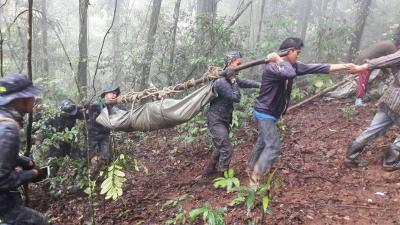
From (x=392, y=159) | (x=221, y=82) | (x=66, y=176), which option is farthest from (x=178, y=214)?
(x=392, y=159)

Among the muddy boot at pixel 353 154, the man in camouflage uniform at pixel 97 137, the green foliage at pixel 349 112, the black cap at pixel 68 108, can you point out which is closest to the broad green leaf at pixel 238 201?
the muddy boot at pixel 353 154

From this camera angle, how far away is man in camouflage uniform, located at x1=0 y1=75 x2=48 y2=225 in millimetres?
3117

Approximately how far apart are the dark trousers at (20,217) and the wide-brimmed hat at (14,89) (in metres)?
0.95

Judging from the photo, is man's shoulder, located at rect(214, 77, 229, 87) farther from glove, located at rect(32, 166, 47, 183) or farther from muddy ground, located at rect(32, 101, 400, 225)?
glove, located at rect(32, 166, 47, 183)

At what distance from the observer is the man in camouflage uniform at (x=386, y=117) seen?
5195mm

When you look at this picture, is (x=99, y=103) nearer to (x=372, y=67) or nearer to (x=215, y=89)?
(x=215, y=89)

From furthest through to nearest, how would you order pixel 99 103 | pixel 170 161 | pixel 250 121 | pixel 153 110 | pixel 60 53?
1. pixel 60 53
2. pixel 250 121
3. pixel 170 161
4. pixel 99 103
5. pixel 153 110

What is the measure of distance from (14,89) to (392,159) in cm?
512

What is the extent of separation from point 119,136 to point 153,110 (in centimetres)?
349

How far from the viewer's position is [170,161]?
7836mm

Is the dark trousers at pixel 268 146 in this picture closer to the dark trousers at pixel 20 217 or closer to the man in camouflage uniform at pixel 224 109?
the man in camouflage uniform at pixel 224 109

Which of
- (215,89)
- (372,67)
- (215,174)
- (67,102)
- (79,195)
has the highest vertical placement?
(372,67)

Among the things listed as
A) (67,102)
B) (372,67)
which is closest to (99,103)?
(67,102)

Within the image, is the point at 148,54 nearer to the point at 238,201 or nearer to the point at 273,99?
the point at 273,99
